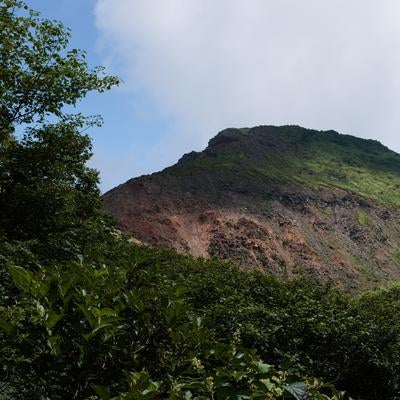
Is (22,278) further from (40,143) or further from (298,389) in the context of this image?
(40,143)

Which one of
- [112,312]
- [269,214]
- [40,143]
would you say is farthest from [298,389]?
[269,214]

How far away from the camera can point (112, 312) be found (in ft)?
9.05

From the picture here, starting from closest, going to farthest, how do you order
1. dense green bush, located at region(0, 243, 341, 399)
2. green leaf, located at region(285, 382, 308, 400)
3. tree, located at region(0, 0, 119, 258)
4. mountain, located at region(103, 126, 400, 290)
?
green leaf, located at region(285, 382, 308, 400) < dense green bush, located at region(0, 243, 341, 399) < tree, located at region(0, 0, 119, 258) < mountain, located at region(103, 126, 400, 290)

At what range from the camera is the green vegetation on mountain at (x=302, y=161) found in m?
57.1

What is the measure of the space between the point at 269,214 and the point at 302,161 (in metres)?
22.9

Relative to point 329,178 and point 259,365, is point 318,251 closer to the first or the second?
point 329,178

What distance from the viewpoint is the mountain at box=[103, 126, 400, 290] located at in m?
43.3

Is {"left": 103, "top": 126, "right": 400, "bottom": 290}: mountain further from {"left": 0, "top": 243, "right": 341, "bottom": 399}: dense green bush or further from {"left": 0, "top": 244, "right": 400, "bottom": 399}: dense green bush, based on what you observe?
{"left": 0, "top": 243, "right": 341, "bottom": 399}: dense green bush

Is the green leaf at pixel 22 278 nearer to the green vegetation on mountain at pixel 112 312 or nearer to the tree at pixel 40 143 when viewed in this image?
the green vegetation on mountain at pixel 112 312

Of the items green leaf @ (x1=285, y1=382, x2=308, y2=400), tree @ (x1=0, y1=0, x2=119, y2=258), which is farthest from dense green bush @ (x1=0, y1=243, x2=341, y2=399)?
tree @ (x1=0, y1=0, x2=119, y2=258)

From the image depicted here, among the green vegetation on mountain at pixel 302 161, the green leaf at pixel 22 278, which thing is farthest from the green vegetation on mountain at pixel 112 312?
the green vegetation on mountain at pixel 302 161

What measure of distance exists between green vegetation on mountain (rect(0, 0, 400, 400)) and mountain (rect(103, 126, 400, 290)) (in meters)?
24.0

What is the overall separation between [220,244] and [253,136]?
33.1 meters

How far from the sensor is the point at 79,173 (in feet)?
49.9
